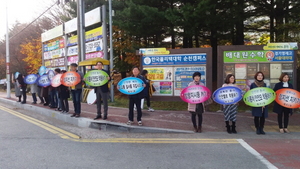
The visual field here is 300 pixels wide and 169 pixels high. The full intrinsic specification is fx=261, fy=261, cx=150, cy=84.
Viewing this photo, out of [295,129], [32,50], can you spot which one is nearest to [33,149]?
[295,129]

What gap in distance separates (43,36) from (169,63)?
16.0m

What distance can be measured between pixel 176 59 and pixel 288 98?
15.6 feet

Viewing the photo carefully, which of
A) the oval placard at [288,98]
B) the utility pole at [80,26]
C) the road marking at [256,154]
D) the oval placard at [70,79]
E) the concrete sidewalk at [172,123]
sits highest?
the utility pole at [80,26]

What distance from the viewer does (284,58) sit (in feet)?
32.8

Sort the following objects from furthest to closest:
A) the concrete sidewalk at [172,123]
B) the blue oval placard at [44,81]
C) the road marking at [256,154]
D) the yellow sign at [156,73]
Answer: the blue oval placard at [44,81]
the yellow sign at [156,73]
the concrete sidewalk at [172,123]
the road marking at [256,154]

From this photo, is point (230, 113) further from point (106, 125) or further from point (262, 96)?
point (106, 125)

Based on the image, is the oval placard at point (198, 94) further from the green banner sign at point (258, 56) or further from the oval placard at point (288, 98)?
the green banner sign at point (258, 56)

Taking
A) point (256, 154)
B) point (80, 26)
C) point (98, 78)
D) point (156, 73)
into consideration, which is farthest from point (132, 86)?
point (80, 26)

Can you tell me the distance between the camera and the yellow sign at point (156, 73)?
1110 centimetres

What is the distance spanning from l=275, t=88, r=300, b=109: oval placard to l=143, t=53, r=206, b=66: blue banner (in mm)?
3780

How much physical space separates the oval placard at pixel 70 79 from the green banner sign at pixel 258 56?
566 cm

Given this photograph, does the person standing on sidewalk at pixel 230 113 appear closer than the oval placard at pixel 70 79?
Yes

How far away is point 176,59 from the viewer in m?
10.8

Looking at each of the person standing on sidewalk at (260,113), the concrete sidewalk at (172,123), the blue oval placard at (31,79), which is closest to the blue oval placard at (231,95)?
the person standing on sidewalk at (260,113)
